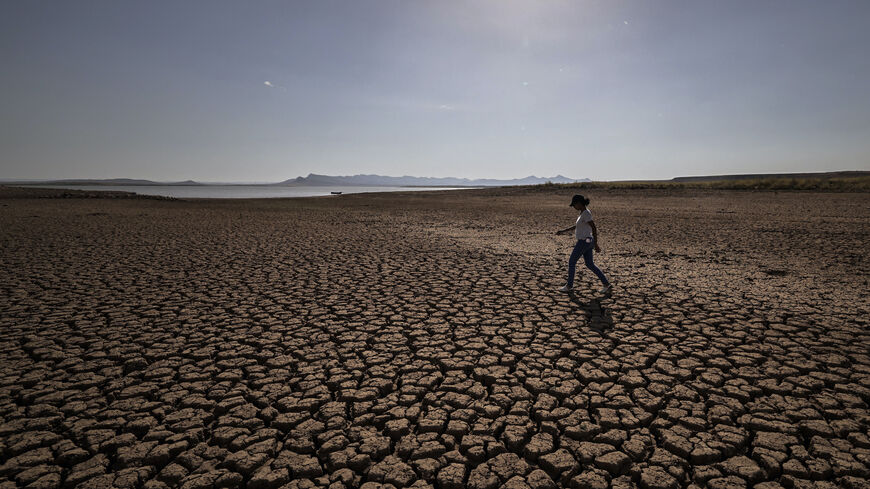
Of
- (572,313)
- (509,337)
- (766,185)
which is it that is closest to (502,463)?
(509,337)

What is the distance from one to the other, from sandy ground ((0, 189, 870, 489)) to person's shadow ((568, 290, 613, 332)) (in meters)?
0.04

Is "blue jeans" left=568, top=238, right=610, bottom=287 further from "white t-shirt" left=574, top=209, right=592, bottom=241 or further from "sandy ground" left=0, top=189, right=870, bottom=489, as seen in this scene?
"sandy ground" left=0, top=189, right=870, bottom=489

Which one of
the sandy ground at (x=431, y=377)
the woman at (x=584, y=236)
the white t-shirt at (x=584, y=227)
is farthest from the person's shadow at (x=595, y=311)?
the white t-shirt at (x=584, y=227)

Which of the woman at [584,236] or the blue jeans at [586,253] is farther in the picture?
the blue jeans at [586,253]

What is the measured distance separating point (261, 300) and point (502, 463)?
14.1 feet

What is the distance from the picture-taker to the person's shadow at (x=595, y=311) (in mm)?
4488

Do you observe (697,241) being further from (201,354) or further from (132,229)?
(132,229)

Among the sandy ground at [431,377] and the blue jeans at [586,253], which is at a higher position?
the blue jeans at [586,253]

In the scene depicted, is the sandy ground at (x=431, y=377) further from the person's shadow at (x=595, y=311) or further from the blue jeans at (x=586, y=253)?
the blue jeans at (x=586, y=253)

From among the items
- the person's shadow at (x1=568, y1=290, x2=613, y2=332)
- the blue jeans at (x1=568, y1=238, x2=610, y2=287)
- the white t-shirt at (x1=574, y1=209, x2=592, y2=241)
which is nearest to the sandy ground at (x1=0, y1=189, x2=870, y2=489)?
the person's shadow at (x1=568, y1=290, x2=613, y2=332)

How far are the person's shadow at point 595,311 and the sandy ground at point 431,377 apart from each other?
36 millimetres

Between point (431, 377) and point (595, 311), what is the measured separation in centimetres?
269

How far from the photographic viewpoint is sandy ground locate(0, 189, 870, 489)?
2.32 meters

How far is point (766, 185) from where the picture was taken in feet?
105
